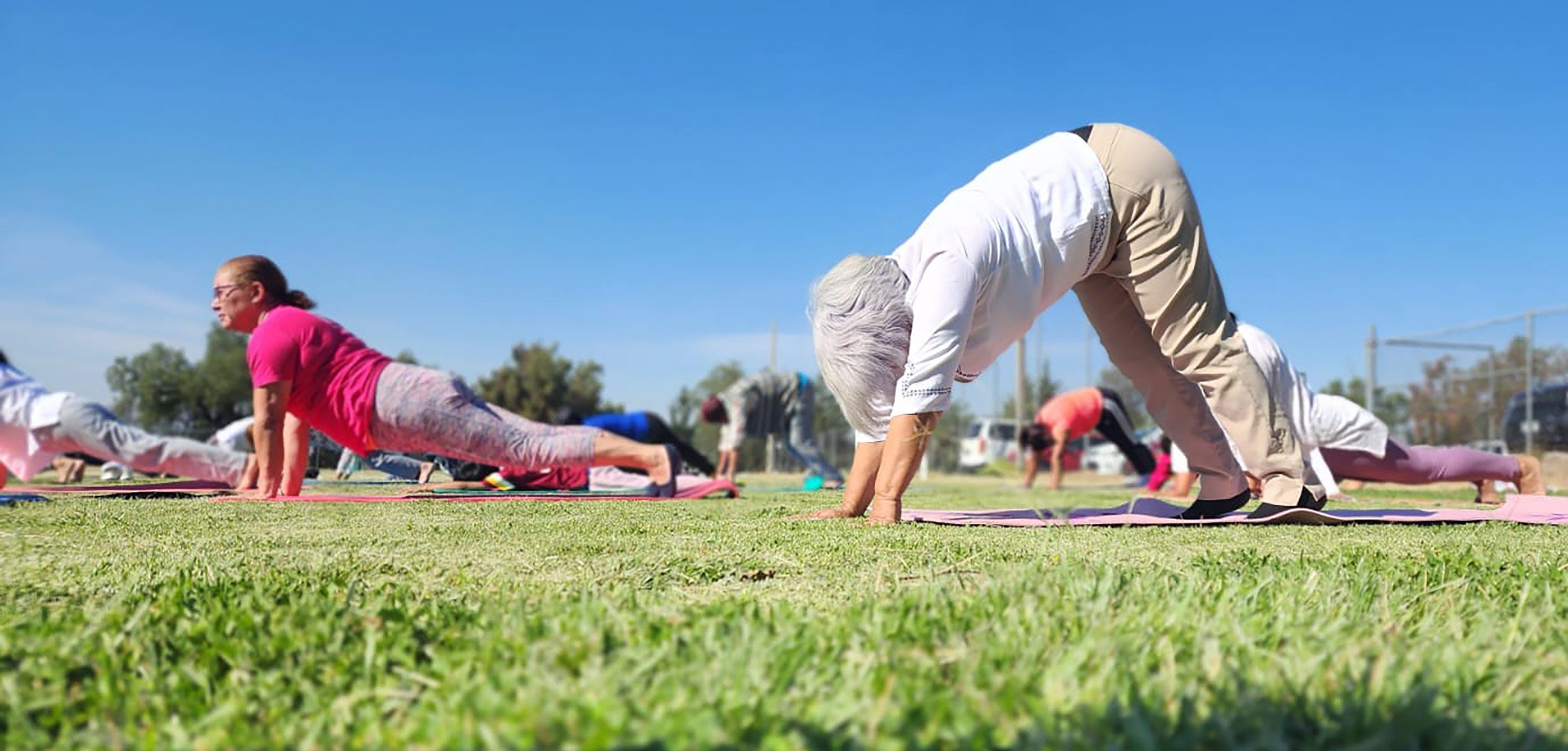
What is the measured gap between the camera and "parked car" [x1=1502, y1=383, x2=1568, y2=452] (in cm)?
1455

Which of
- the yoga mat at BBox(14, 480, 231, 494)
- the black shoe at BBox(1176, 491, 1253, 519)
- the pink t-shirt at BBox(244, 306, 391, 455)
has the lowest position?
the yoga mat at BBox(14, 480, 231, 494)

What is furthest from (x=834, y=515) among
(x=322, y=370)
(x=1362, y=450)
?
(x=1362, y=450)

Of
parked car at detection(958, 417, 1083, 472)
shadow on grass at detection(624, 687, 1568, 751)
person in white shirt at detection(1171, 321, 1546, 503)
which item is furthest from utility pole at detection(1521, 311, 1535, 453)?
shadow on grass at detection(624, 687, 1568, 751)

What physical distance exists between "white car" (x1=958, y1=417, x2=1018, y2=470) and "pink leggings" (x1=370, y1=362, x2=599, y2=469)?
2531 cm

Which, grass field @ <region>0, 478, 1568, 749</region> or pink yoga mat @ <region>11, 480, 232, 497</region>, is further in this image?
pink yoga mat @ <region>11, 480, 232, 497</region>

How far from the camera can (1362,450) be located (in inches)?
251

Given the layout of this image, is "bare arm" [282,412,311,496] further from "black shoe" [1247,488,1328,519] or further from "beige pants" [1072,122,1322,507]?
"black shoe" [1247,488,1328,519]

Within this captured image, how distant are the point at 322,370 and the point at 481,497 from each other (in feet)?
3.59

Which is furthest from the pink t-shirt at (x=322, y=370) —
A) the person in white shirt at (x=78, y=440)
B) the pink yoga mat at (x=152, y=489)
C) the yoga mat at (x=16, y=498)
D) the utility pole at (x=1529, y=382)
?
the utility pole at (x=1529, y=382)

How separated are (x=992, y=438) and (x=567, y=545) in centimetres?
2919

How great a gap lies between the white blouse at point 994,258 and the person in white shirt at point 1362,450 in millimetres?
3076

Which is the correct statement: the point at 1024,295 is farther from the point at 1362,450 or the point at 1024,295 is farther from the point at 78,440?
the point at 78,440

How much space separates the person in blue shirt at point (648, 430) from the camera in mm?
10930

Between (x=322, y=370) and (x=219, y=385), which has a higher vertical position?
(x=219, y=385)
